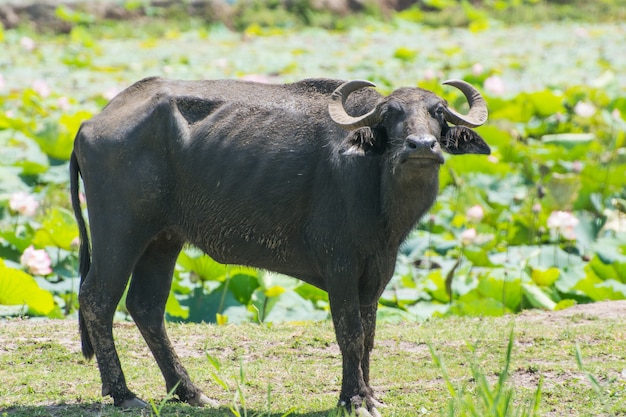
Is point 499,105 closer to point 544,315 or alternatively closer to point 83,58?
point 544,315

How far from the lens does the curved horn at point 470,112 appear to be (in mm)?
5062

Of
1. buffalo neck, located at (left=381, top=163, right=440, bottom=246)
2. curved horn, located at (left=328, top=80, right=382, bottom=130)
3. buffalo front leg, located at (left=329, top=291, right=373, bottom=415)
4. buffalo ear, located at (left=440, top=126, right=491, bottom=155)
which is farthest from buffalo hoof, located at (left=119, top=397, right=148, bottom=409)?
buffalo ear, located at (left=440, top=126, right=491, bottom=155)

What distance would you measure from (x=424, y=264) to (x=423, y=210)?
13.0ft

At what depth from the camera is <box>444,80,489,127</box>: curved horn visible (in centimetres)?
506

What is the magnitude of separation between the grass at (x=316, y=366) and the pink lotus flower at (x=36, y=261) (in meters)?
0.46

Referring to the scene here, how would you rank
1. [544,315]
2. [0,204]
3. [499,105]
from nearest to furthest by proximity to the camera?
[544,315]
[0,204]
[499,105]

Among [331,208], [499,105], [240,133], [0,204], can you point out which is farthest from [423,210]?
[499,105]

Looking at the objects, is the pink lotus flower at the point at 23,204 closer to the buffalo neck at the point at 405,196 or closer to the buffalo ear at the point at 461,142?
the buffalo neck at the point at 405,196

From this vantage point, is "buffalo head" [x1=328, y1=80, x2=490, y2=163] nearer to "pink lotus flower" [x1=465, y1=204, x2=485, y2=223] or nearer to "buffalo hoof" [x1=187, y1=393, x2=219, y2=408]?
"buffalo hoof" [x1=187, y1=393, x2=219, y2=408]

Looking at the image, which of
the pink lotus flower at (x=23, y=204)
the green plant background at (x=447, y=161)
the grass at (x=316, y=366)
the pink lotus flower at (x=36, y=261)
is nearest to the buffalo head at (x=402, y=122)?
the grass at (x=316, y=366)

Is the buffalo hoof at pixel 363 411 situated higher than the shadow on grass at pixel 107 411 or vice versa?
the buffalo hoof at pixel 363 411

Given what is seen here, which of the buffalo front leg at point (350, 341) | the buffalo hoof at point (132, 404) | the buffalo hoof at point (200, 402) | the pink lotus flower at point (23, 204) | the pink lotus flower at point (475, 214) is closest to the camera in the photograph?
the buffalo front leg at point (350, 341)

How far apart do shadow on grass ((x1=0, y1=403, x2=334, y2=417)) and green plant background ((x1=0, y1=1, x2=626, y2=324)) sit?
160cm

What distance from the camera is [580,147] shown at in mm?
11031
